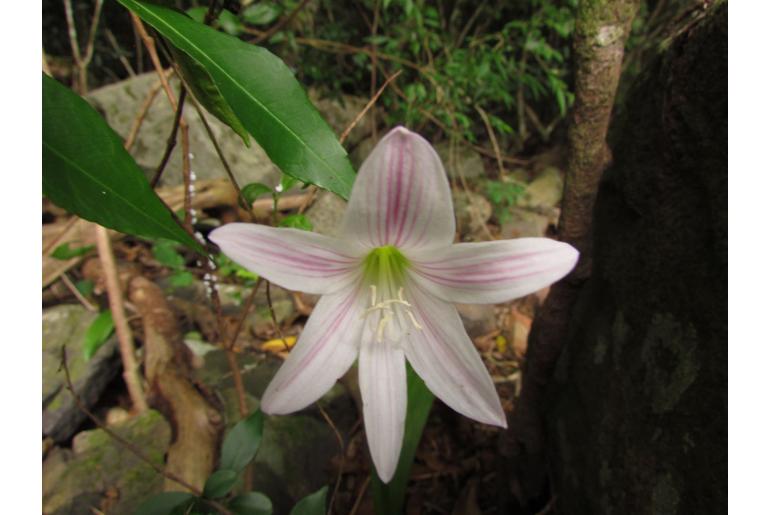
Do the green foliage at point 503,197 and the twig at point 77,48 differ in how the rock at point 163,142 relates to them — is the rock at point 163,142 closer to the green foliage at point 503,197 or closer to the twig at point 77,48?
the twig at point 77,48

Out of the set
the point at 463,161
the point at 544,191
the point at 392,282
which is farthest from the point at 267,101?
the point at 544,191

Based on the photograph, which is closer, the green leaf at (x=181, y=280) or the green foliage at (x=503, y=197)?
the green leaf at (x=181, y=280)

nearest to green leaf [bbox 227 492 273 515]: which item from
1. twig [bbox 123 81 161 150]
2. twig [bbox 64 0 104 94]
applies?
twig [bbox 123 81 161 150]

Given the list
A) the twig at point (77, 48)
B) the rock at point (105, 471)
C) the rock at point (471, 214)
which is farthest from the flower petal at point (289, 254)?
the rock at point (471, 214)

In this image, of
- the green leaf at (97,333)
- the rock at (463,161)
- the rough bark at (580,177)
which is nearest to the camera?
the rough bark at (580,177)

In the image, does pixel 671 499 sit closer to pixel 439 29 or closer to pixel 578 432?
pixel 578 432

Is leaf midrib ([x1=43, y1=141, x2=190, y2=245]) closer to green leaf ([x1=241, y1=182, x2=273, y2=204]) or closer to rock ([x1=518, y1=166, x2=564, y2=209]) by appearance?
green leaf ([x1=241, y1=182, x2=273, y2=204])
